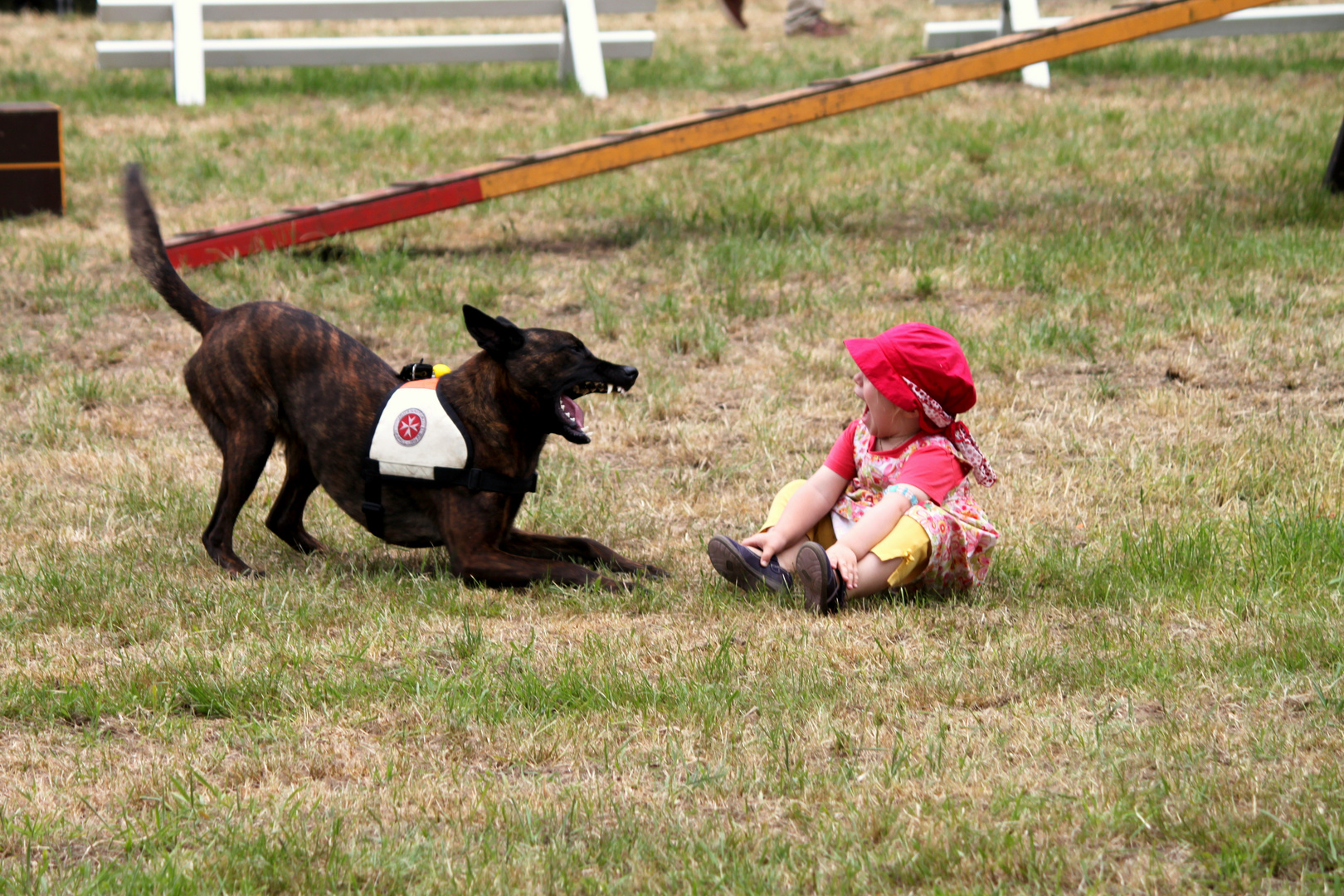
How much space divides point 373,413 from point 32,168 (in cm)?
653

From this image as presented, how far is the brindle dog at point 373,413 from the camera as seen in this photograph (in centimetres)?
479

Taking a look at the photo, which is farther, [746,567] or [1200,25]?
[1200,25]

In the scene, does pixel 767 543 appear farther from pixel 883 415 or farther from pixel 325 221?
pixel 325 221

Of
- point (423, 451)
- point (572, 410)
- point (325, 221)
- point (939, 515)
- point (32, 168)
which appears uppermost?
point (32, 168)

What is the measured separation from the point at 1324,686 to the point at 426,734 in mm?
2366

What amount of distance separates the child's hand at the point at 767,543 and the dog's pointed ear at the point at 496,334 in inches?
40.5

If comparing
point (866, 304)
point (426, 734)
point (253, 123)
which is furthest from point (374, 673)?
point (253, 123)

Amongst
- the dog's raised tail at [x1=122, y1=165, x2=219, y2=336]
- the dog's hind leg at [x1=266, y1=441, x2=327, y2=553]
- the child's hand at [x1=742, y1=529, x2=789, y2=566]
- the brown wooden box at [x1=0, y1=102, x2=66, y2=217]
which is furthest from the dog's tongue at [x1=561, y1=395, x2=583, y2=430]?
the brown wooden box at [x1=0, y1=102, x2=66, y2=217]

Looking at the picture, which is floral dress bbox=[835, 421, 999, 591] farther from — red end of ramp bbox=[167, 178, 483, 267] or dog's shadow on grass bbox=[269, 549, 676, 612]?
red end of ramp bbox=[167, 178, 483, 267]

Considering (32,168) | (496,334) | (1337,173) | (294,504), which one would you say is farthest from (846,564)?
(32,168)

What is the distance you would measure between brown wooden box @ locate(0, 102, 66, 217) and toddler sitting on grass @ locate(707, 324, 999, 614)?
7.39 m

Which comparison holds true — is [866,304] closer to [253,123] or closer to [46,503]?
[46,503]

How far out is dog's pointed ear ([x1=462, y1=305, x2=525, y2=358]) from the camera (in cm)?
474

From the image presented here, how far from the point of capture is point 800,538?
4.78 metres
